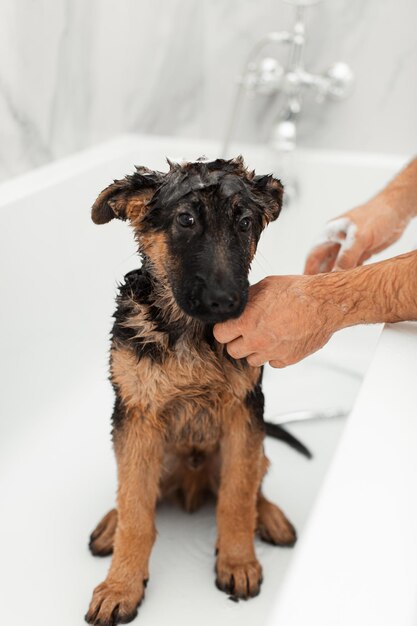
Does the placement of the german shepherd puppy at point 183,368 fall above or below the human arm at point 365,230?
below

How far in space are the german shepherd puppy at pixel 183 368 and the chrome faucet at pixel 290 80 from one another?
4.84 feet

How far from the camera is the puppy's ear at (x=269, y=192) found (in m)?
1.21

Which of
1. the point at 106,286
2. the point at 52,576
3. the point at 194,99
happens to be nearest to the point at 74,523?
the point at 52,576

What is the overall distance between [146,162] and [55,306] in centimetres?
68

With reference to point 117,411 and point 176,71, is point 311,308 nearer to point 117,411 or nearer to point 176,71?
point 117,411

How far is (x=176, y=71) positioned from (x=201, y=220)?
2.10 m

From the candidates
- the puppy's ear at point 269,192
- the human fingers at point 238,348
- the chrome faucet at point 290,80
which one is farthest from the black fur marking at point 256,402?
the chrome faucet at point 290,80

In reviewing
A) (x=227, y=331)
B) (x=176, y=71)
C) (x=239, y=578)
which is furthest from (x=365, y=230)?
(x=176, y=71)

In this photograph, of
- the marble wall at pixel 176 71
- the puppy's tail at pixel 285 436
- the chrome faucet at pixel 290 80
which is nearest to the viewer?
the puppy's tail at pixel 285 436

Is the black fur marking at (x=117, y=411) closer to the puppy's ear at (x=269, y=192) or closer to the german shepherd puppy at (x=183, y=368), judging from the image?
the german shepherd puppy at (x=183, y=368)

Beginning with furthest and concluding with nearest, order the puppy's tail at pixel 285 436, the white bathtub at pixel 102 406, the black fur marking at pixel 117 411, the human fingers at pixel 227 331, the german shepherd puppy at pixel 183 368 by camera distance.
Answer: the puppy's tail at pixel 285 436 < the black fur marking at pixel 117 411 < the human fingers at pixel 227 331 < the german shepherd puppy at pixel 183 368 < the white bathtub at pixel 102 406

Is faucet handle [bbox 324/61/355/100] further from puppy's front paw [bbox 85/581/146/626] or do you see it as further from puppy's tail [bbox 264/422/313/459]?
puppy's front paw [bbox 85/581/146/626]

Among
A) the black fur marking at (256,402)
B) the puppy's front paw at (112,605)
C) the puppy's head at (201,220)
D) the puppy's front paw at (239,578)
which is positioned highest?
the puppy's head at (201,220)

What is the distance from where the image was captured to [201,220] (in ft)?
3.67
